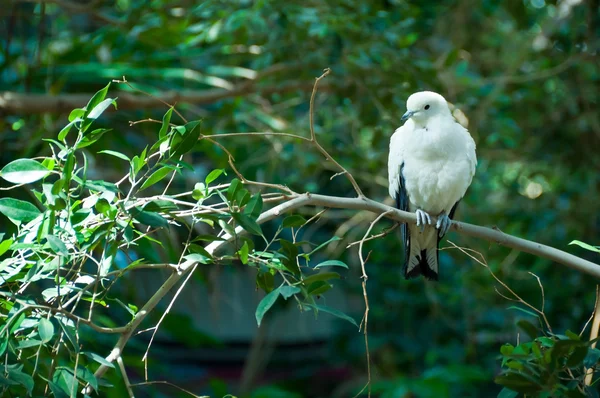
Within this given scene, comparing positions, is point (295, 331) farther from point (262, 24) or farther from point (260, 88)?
point (262, 24)

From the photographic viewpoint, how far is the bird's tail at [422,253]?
2.56m

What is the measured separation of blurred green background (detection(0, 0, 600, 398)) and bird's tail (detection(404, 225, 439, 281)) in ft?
3.11

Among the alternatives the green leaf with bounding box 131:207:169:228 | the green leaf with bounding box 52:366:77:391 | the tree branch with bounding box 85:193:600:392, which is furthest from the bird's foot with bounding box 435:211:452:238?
the green leaf with bounding box 52:366:77:391

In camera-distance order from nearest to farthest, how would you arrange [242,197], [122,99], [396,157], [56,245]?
1. [56,245]
2. [242,197]
3. [396,157]
4. [122,99]

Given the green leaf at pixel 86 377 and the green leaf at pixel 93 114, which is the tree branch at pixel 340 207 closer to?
the green leaf at pixel 86 377

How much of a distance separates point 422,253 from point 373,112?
1137 mm

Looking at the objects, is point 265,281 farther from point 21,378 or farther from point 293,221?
point 21,378

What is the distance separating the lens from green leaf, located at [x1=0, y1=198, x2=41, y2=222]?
133cm

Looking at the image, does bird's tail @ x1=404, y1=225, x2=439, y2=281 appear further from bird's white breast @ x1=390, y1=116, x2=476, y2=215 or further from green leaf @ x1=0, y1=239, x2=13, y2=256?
green leaf @ x1=0, y1=239, x2=13, y2=256

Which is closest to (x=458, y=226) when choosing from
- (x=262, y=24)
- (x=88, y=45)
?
(x=262, y=24)

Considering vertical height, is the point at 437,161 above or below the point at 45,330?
below

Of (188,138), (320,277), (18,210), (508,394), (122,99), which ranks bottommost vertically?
(122,99)

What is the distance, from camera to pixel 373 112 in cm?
353

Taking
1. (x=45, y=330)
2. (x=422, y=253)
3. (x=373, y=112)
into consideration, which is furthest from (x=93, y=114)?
(x=373, y=112)
